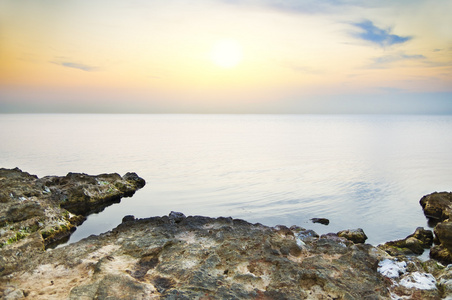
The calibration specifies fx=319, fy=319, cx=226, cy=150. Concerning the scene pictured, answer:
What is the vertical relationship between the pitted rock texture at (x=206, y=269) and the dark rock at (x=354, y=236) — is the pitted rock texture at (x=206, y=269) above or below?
above

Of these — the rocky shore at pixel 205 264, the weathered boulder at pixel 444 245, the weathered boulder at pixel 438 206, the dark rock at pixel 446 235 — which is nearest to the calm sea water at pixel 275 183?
the weathered boulder at pixel 438 206

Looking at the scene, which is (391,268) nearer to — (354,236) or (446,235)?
(446,235)

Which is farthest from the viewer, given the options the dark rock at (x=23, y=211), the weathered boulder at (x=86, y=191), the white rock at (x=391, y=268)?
the weathered boulder at (x=86, y=191)

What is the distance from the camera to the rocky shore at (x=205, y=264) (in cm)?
707

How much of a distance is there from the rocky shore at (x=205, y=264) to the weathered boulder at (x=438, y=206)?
4685 mm

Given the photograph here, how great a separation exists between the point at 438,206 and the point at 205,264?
14.6m

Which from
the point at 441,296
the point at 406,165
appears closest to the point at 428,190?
the point at 406,165

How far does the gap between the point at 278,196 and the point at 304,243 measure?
1051 centimetres

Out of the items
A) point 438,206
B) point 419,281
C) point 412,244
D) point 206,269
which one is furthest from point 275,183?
point 206,269

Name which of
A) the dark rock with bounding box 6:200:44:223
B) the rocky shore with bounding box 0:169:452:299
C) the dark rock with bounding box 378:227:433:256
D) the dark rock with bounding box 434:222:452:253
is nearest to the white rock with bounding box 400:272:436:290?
the rocky shore with bounding box 0:169:452:299

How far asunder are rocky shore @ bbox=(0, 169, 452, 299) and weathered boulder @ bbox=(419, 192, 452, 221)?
4685 millimetres

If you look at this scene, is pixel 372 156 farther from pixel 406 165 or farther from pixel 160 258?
pixel 160 258

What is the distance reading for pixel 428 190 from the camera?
22.8 metres

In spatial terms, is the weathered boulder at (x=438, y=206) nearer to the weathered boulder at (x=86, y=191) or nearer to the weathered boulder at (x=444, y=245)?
the weathered boulder at (x=444, y=245)
